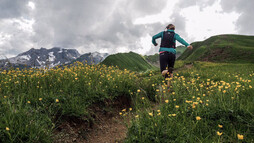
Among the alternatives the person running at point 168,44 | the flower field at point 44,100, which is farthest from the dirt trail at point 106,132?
the person running at point 168,44

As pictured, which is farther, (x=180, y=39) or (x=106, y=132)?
(x=180, y=39)

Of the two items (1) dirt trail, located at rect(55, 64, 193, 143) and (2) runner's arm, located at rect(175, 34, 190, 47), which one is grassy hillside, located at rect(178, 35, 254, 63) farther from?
(1) dirt trail, located at rect(55, 64, 193, 143)

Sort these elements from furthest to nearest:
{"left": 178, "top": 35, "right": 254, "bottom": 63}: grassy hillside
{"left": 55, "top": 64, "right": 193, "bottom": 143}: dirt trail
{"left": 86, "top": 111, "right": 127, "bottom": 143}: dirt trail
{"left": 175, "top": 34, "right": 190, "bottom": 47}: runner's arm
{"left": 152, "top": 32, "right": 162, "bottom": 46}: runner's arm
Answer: {"left": 178, "top": 35, "right": 254, "bottom": 63}: grassy hillside → {"left": 152, "top": 32, "right": 162, "bottom": 46}: runner's arm → {"left": 175, "top": 34, "right": 190, "bottom": 47}: runner's arm → {"left": 86, "top": 111, "right": 127, "bottom": 143}: dirt trail → {"left": 55, "top": 64, "right": 193, "bottom": 143}: dirt trail

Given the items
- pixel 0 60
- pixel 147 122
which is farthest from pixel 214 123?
pixel 0 60

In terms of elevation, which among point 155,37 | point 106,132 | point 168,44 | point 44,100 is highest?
point 155,37

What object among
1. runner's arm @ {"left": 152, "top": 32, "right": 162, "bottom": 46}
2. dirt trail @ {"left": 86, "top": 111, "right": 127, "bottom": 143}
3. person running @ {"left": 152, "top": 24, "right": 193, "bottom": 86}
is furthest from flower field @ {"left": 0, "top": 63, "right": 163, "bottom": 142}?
runner's arm @ {"left": 152, "top": 32, "right": 162, "bottom": 46}

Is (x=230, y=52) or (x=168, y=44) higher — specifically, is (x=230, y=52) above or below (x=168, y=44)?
above

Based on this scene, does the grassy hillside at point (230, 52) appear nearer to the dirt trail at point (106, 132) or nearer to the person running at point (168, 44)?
the person running at point (168, 44)

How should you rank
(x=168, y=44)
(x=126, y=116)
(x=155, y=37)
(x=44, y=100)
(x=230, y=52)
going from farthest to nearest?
1. (x=230, y=52)
2. (x=155, y=37)
3. (x=168, y=44)
4. (x=44, y=100)
5. (x=126, y=116)

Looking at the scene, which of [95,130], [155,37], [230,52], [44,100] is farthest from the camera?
[230,52]

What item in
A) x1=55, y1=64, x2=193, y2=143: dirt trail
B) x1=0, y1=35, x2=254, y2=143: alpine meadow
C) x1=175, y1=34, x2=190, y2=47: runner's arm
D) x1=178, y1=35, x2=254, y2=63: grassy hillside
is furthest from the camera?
x1=178, y1=35, x2=254, y2=63: grassy hillside

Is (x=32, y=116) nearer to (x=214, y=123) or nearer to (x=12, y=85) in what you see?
(x=12, y=85)

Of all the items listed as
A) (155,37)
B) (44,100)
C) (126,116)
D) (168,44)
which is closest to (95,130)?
(126,116)

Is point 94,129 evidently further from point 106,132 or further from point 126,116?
point 126,116
